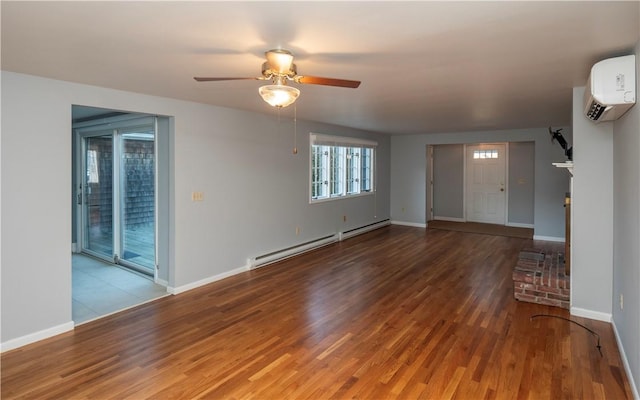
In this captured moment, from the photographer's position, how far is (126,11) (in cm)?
190

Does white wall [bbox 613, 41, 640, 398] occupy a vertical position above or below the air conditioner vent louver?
below

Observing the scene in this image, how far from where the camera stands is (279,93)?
7.89 ft

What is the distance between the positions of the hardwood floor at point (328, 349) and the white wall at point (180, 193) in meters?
0.42

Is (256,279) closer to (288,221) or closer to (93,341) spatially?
(288,221)

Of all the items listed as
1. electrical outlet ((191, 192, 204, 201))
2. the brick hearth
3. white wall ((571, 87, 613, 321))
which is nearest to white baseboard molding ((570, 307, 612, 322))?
white wall ((571, 87, 613, 321))

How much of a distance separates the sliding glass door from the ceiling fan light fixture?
2727 millimetres

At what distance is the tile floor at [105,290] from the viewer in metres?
3.88

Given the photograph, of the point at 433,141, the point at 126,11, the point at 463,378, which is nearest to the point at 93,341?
the point at 126,11

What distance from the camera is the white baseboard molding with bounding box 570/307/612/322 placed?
139 inches

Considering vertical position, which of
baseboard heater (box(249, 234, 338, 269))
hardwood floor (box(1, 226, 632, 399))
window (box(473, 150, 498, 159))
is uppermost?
window (box(473, 150, 498, 159))

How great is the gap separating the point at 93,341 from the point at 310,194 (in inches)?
156

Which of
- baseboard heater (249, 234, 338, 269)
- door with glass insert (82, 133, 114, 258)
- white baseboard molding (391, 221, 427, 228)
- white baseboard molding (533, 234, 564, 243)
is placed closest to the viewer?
baseboard heater (249, 234, 338, 269)

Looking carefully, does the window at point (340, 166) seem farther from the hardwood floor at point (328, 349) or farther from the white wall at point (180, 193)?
the hardwood floor at point (328, 349)

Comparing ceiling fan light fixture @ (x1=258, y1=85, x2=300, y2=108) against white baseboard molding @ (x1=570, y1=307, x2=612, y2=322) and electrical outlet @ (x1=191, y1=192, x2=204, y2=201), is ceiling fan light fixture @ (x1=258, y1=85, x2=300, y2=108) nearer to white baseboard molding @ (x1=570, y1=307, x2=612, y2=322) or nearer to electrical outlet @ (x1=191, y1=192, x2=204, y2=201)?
electrical outlet @ (x1=191, y1=192, x2=204, y2=201)
